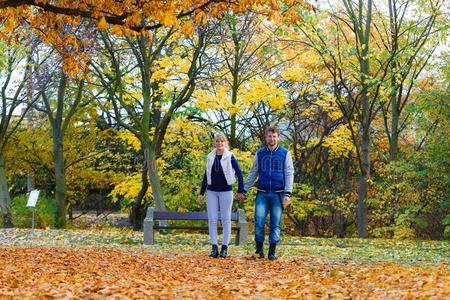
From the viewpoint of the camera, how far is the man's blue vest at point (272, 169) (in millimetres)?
10164

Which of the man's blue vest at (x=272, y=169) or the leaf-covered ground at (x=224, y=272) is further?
the man's blue vest at (x=272, y=169)

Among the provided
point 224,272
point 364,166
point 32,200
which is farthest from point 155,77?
point 224,272

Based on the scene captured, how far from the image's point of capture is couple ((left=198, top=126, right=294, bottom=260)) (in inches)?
400

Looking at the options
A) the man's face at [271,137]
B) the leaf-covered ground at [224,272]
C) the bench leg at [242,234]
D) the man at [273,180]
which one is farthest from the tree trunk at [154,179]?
the man's face at [271,137]

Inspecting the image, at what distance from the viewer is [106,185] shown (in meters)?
29.8

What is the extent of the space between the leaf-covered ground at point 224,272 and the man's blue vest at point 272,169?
106 cm

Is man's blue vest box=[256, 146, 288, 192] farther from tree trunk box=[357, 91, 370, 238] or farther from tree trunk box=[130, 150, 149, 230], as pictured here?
tree trunk box=[130, 150, 149, 230]

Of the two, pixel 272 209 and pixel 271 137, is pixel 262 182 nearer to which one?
pixel 272 209

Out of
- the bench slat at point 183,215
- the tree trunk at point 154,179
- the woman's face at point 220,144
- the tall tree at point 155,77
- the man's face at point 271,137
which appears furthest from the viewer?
the tree trunk at point 154,179

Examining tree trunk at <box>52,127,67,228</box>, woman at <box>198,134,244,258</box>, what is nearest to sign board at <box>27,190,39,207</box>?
tree trunk at <box>52,127,67,228</box>

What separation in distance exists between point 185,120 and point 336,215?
8.78 m

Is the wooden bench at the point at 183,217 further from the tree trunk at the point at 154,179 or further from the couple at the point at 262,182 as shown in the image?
the tree trunk at the point at 154,179

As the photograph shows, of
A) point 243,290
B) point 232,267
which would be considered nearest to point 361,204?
point 232,267

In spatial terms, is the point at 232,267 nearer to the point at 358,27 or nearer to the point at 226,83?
the point at 358,27
